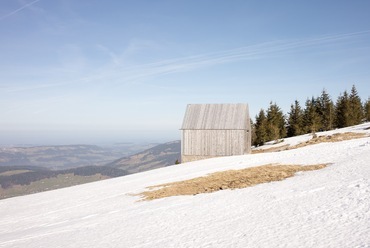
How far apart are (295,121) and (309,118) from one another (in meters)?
3.80

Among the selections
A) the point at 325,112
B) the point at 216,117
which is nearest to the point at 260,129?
the point at 325,112

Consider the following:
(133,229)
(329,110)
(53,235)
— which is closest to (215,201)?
(133,229)

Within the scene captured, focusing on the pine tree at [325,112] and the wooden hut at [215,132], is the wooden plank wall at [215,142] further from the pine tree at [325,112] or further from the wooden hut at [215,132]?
the pine tree at [325,112]

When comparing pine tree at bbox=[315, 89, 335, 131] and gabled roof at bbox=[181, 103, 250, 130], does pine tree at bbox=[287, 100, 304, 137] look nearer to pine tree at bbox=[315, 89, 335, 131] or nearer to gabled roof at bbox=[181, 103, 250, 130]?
pine tree at bbox=[315, 89, 335, 131]

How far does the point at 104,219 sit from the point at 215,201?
4.68 m

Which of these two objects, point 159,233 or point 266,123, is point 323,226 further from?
point 266,123

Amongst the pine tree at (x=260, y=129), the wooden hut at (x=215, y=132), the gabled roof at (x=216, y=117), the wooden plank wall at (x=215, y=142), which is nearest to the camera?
the wooden plank wall at (x=215, y=142)

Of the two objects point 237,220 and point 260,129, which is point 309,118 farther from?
point 237,220

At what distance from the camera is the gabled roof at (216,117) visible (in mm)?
44438

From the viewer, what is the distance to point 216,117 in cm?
4575

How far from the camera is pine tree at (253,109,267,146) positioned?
78.7 meters

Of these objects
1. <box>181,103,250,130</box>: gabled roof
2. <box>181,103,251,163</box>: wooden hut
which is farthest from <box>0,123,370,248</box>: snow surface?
<box>181,103,250,130</box>: gabled roof

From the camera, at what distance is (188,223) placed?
923cm

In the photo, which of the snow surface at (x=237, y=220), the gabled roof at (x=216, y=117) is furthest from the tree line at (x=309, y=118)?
the snow surface at (x=237, y=220)
